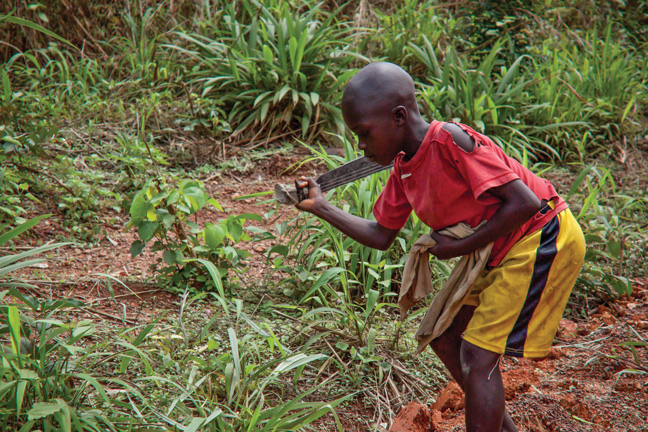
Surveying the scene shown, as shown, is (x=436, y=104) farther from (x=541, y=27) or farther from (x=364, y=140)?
(x=364, y=140)

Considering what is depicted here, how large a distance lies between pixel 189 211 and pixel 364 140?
126 cm

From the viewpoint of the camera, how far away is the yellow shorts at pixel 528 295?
1832mm

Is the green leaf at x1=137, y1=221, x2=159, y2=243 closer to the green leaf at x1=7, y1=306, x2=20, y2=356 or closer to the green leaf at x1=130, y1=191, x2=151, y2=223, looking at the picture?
the green leaf at x1=130, y1=191, x2=151, y2=223

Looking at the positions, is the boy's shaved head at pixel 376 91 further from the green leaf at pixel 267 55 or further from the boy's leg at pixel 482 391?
the green leaf at pixel 267 55

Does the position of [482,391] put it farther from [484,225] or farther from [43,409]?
[43,409]

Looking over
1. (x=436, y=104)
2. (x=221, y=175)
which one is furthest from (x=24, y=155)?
(x=436, y=104)

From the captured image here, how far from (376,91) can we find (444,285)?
2.22 ft

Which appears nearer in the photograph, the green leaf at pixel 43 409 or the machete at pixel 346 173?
the green leaf at pixel 43 409

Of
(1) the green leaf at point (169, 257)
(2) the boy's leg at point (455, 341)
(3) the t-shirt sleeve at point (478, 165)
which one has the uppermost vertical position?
(3) the t-shirt sleeve at point (478, 165)

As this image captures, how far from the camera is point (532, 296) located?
184cm

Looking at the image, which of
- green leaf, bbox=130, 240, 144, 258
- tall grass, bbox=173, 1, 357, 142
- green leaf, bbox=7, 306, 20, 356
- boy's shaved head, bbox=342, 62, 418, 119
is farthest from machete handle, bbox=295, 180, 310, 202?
tall grass, bbox=173, 1, 357, 142

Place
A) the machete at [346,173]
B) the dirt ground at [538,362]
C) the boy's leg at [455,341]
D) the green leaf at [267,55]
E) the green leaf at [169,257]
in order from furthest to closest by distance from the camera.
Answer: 1. the green leaf at [267,55]
2. the green leaf at [169,257]
3. the dirt ground at [538,362]
4. the machete at [346,173]
5. the boy's leg at [455,341]

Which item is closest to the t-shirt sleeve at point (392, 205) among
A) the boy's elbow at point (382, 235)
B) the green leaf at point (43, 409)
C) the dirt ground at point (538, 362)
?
the boy's elbow at point (382, 235)

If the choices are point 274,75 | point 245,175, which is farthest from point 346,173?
point 274,75
